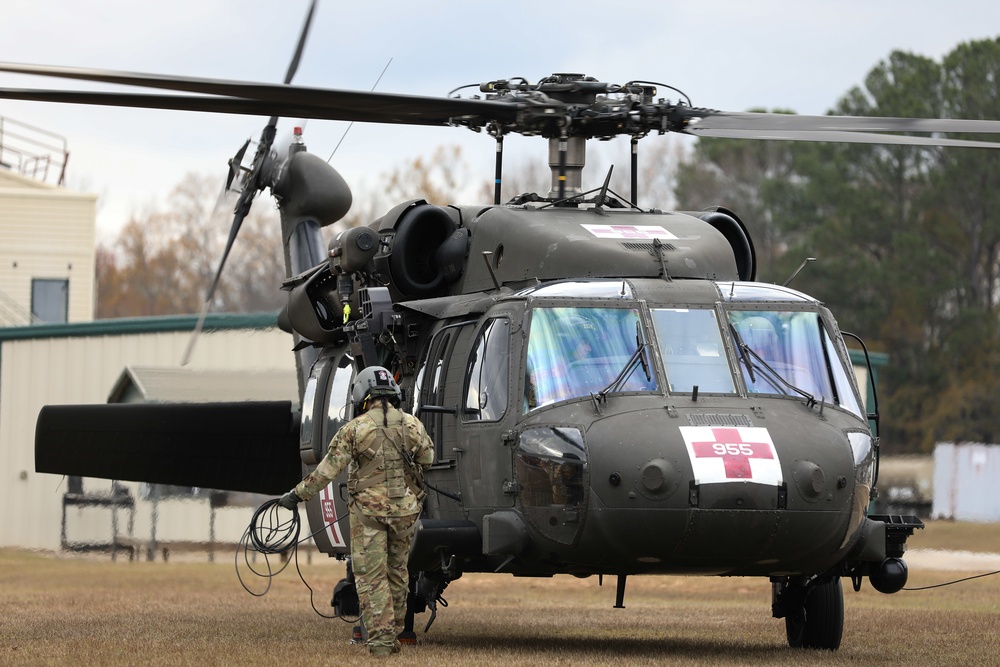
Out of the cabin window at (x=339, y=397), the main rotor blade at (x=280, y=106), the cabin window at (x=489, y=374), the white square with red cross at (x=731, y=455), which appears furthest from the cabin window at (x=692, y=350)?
the cabin window at (x=339, y=397)

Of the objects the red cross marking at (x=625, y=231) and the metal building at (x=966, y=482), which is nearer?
the red cross marking at (x=625, y=231)

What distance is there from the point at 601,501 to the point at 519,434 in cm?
78

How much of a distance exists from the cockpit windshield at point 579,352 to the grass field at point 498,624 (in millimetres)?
1615

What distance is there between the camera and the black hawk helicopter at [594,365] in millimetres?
9398

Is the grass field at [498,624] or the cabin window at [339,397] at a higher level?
the cabin window at [339,397]

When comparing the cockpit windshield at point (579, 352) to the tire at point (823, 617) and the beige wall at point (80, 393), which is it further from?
the beige wall at point (80, 393)

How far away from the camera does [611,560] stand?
966cm

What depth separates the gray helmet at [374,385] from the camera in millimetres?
10328

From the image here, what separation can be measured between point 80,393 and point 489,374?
63.7 feet

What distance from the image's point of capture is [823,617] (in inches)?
438

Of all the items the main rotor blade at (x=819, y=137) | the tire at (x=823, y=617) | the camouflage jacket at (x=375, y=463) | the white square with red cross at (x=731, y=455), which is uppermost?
the main rotor blade at (x=819, y=137)

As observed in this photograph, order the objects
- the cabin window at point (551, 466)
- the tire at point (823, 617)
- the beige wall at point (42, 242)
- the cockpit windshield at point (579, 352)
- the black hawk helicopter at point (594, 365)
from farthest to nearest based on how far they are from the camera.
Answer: the beige wall at point (42, 242)
the tire at point (823, 617)
the cockpit windshield at point (579, 352)
the cabin window at point (551, 466)
the black hawk helicopter at point (594, 365)

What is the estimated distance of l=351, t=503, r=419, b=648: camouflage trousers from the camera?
10039mm

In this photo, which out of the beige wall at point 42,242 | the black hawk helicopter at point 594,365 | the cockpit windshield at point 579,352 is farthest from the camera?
the beige wall at point 42,242
